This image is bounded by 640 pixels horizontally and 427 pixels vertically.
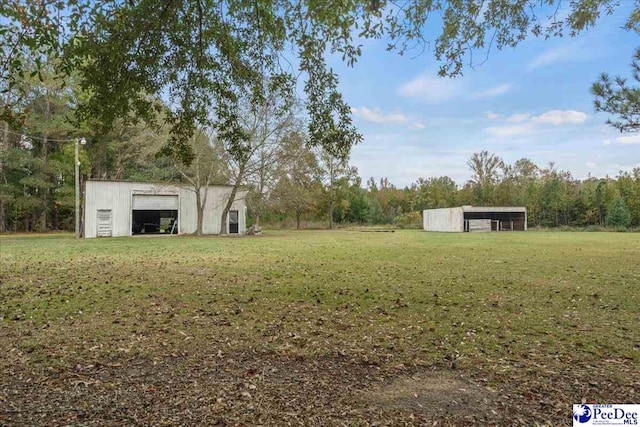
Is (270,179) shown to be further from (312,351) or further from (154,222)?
(312,351)

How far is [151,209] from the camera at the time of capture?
26.8 m

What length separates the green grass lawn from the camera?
2.53 m

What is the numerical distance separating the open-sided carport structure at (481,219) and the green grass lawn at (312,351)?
96.7 feet

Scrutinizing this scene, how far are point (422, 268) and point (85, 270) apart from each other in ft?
25.1

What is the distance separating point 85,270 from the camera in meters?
8.64

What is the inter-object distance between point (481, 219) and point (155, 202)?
28138mm

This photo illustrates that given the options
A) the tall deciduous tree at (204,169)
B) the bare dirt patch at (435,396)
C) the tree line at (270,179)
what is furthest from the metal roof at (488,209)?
the bare dirt patch at (435,396)

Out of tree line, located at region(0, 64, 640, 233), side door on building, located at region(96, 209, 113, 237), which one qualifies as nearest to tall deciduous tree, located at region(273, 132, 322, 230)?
tree line, located at region(0, 64, 640, 233)

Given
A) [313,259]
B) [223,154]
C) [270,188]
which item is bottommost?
[313,259]

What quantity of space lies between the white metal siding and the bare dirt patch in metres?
26.6

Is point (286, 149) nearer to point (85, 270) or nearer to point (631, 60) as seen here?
point (85, 270)

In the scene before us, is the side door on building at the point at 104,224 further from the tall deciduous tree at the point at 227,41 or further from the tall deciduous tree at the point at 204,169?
the tall deciduous tree at the point at 227,41

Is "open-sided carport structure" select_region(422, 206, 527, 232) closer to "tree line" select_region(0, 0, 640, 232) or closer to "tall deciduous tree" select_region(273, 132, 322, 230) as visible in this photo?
"tall deciduous tree" select_region(273, 132, 322, 230)

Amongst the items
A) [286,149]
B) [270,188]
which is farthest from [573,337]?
[270,188]
